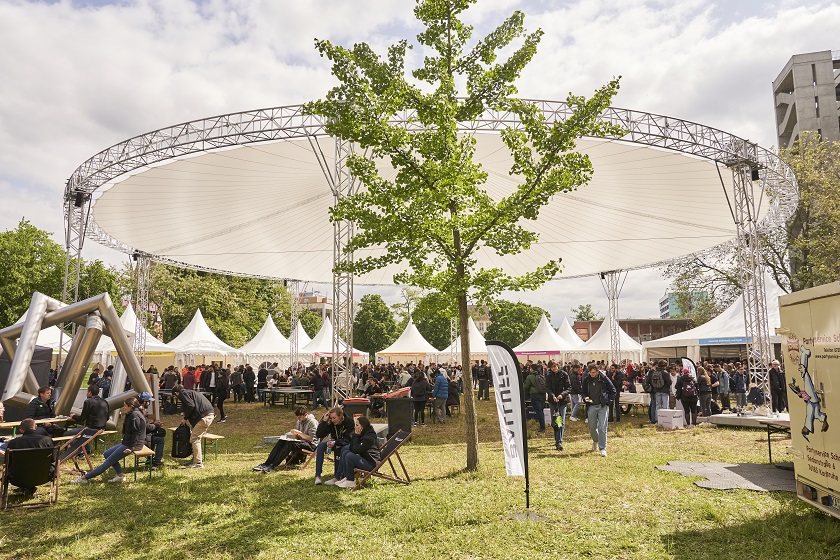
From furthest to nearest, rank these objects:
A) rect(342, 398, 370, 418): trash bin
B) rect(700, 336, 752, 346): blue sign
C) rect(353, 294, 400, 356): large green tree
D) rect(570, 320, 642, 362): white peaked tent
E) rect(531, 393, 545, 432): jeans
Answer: rect(353, 294, 400, 356): large green tree → rect(570, 320, 642, 362): white peaked tent → rect(700, 336, 752, 346): blue sign → rect(342, 398, 370, 418): trash bin → rect(531, 393, 545, 432): jeans

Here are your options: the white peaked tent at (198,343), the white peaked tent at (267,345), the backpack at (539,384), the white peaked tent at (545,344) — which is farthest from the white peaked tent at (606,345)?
the white peaked tent at (198,343)

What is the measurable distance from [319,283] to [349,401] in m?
18.9

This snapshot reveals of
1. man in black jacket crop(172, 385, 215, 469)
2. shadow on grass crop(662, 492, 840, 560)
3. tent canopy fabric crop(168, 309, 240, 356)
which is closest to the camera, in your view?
shadow on grass crop(662, 492, 840, 560)

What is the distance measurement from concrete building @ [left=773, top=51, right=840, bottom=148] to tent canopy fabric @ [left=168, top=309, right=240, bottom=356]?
1874 inches

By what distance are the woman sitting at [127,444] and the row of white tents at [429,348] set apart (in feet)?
54.6

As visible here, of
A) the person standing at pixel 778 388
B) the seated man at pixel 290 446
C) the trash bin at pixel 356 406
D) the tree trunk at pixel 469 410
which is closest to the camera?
the tree trunk at pixel 469 410

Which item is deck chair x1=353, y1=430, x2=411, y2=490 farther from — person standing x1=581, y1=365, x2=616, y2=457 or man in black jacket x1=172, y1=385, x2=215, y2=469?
person standing x1=581, y1=365, x2=616, y2=457

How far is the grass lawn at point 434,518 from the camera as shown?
4863 mm

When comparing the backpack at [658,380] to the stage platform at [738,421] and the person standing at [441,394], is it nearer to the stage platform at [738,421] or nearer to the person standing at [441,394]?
the stage platform at [738,421]

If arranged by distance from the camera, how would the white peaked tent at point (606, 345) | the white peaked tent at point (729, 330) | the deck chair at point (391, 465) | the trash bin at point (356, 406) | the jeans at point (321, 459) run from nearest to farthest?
the deck chair at point (391, 465)
the jeans at point (321, 459)
the trash bin at point (356, 406)
the white peaked tent at point (729, 330)
the white peaked tent at point (606, 345)

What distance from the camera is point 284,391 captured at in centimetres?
1780

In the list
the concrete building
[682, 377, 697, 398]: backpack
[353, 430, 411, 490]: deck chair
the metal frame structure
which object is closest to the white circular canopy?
the metal frame structure

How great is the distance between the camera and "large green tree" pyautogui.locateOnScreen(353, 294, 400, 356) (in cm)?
6538

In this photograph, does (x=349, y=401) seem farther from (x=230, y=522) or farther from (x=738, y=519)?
(x=738, y=519)
